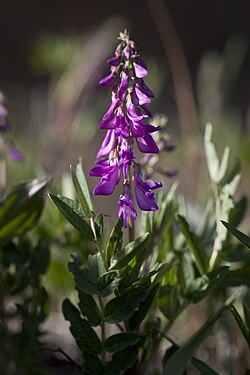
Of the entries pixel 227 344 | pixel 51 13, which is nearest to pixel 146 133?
pixel 227 344

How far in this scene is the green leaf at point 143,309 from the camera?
33.5 inches

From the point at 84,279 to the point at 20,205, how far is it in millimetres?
203

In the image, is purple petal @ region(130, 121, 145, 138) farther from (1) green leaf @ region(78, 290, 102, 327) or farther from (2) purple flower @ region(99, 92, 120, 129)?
(1) green leaf @ region(78, 290, 102, 327)

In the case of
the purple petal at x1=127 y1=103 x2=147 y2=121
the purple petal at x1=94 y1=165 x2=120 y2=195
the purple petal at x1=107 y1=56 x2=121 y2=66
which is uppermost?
the purple petal at x1=107 y1=56 x2=121 y2=66

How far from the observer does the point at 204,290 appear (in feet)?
2.98

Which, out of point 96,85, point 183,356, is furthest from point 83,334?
point 96,85

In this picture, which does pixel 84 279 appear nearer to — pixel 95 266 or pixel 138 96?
pixel 95 266

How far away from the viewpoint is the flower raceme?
31.2 inches

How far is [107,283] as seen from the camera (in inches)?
32.1

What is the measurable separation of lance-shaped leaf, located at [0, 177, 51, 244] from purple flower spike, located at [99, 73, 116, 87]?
20 cm

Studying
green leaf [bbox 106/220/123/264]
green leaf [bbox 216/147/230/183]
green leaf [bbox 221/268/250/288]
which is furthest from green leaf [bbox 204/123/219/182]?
green leaf [bbox 106/220/123/264]

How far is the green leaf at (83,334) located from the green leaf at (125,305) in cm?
3

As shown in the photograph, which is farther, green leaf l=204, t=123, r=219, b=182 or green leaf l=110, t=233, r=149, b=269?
green leaf l=204, t=123, r=219, b=182

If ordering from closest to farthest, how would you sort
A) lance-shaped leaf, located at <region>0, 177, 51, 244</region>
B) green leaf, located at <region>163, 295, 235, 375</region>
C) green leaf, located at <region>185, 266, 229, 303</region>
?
green leaf, located at <region>163, 295, 235, 375</region> → green leaf, located at <region>185, 266, 229, 303</region> → lance-shaped leaf, located at <region>0, 177, 51, 244</region>
